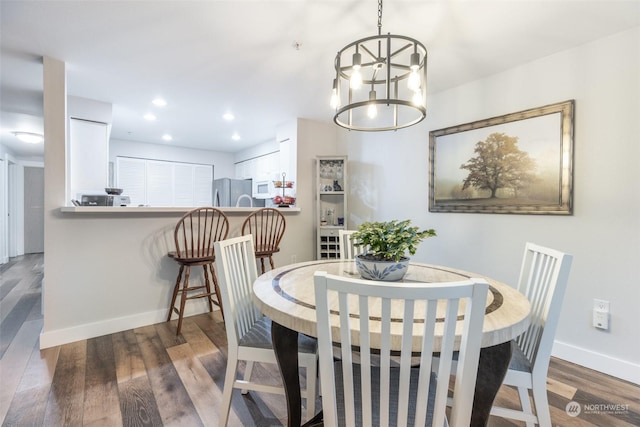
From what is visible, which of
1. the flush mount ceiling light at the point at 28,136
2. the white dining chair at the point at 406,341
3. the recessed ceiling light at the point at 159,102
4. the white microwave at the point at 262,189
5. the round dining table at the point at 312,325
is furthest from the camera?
the white microwave at the point at 262,189

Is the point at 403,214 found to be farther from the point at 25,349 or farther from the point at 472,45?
the point at 25,349

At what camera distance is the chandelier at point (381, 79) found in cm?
132

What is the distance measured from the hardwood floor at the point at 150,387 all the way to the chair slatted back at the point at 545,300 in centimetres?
57

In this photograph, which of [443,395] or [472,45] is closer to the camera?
[443,395]

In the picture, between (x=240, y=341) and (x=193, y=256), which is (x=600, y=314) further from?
(x=193, y=256)

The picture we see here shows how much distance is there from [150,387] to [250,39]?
2.26 m

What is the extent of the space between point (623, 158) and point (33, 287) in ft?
19.7

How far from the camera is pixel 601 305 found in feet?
6.40

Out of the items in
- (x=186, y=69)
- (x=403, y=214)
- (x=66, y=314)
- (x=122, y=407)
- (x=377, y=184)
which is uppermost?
(x=186, y=69)

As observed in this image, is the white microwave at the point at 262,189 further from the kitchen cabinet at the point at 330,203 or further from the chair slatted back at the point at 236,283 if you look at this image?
the chair slatted back at the point at 236,283

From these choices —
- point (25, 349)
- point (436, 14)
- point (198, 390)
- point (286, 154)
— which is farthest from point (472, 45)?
point (25, 349)

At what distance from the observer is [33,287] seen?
376 centimetres

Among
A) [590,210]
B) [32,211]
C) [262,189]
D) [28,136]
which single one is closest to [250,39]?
[590,210]

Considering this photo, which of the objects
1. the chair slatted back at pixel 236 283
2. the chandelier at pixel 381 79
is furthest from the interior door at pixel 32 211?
the chair slatted back at pixel 236 283
